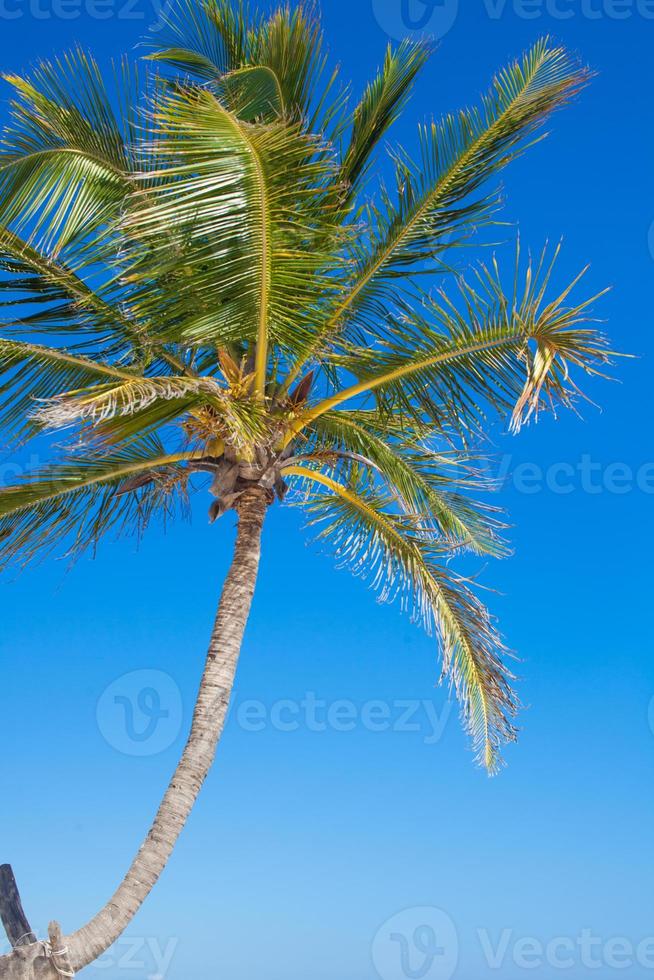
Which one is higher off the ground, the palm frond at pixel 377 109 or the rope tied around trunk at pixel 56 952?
the palm frond at pixel 377 109

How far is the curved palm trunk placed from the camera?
793 cm

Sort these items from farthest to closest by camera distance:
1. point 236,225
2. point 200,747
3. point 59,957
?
point 200,747
point 236,225
point 59,957

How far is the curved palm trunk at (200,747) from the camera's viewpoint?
312 inches

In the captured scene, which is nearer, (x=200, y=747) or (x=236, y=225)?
(x=236, y=225)

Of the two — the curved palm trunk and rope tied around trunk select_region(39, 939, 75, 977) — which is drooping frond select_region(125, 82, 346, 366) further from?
rope tied around trunk select_region(39, 939, 75, 977)

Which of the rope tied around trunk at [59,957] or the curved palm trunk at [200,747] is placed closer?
the rope tied around trunk at [59,957]

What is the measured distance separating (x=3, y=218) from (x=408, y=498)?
430cm

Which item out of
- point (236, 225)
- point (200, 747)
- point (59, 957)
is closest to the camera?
point (59, 957)

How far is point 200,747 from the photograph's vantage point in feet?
28.9

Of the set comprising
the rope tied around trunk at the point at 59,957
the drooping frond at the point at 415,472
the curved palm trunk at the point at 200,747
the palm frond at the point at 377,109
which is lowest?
the rope tied around trunk at the point at 59,957

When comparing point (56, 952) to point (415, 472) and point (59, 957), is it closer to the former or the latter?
point (59, 957)

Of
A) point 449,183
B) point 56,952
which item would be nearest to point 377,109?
point 449,183

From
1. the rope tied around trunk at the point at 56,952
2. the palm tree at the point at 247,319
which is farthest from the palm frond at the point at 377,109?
the rope tied around trunk at the point at 56,952

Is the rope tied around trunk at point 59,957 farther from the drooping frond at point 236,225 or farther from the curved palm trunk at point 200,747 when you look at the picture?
the drooping frond at point 236,225
